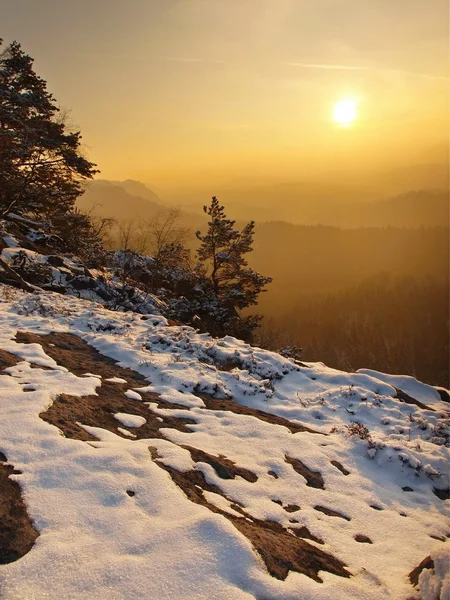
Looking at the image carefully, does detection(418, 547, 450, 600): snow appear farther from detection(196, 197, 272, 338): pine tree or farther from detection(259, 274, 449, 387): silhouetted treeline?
detection(259, 274, 449, 387): silhouetted treeline

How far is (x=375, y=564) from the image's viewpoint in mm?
3543

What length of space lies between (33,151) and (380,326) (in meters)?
136

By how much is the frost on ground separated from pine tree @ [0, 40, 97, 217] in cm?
867

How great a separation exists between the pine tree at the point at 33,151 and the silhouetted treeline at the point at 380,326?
7489 centimetres

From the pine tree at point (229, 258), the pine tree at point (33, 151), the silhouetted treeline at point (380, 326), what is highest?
the pine tree at point (33, 151)

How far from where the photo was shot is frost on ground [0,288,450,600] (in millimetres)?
2652

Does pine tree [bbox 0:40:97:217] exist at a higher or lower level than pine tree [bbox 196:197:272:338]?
higher

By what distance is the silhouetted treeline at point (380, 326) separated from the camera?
10194cm

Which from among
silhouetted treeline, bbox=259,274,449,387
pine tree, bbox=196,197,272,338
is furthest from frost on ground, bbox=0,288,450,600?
silhouetted treeline, bbox=259,274,449,387

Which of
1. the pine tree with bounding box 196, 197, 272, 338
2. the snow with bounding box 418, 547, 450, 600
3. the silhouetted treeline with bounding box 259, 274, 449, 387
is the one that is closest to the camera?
the snow with bounding box 418, 547, 450, 600

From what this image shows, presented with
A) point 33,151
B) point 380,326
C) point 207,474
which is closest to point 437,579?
point 207,474

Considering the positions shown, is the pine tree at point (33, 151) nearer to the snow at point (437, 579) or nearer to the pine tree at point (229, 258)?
the pine tree at point (229, 258)

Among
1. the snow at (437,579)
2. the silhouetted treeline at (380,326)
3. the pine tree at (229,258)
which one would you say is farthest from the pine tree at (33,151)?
the silhouetted treeline at (380,326)

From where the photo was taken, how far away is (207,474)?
13.9 feet
